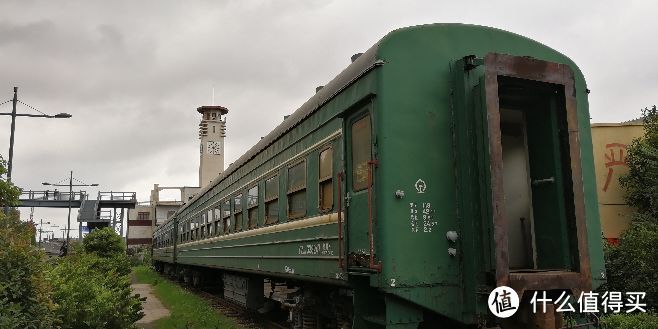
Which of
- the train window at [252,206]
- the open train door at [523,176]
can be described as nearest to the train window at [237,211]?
the train window at [252,206]

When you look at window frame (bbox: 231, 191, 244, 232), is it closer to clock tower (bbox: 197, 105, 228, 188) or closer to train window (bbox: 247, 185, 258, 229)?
train window (bbox: 247, 185, 258, 229)

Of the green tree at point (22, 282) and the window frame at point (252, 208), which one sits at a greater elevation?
the window frame at point (252, 208)

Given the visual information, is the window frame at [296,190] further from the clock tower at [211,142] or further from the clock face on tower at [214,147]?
the clock face on tower at [214,147]

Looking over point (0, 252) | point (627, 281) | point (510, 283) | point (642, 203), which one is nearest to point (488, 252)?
point (510, 283)

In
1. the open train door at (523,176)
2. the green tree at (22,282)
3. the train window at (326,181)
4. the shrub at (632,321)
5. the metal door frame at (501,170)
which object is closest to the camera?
the green tree at (22,282)

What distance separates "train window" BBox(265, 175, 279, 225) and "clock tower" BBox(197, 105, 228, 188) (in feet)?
144

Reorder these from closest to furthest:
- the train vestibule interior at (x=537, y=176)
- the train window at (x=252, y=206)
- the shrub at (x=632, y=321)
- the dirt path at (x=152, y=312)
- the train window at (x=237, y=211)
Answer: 1. the train vestibule interior at (x=537, y=176)
2. the shrub at (x=632, y=321)
3. the train window at (x=252, y=206)
4. the train window at (x=237, y=211)
5. the dirt path at (x=152, y=312)

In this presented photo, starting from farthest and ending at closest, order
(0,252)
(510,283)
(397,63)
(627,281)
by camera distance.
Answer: (627,281) → (397,63) → (510,283) → (0,252)

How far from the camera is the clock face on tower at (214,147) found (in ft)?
178

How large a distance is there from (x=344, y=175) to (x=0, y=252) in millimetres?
3313

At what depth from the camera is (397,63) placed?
5762 millimetres

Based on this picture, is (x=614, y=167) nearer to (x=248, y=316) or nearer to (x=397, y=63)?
(x=248, y=316)

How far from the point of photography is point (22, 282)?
4840 mm

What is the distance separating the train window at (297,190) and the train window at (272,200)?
0.66 metres
